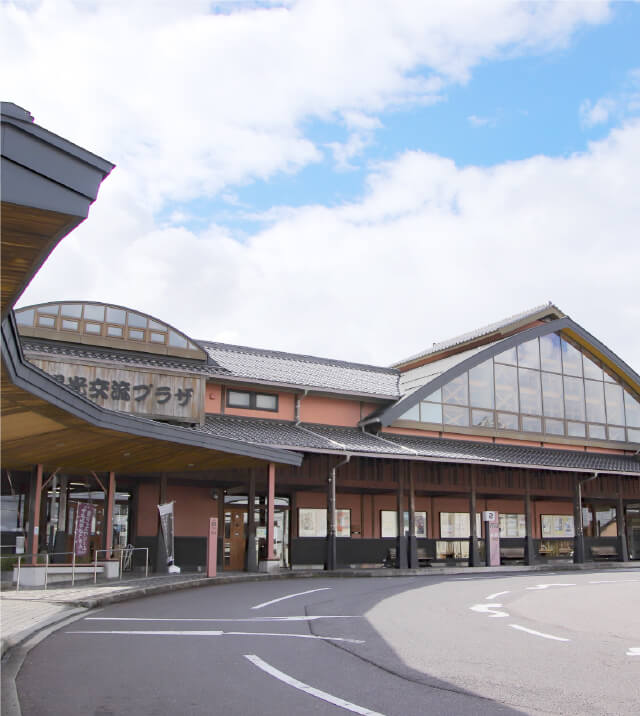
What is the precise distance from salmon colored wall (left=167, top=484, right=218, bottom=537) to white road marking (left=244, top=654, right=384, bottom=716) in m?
16.8

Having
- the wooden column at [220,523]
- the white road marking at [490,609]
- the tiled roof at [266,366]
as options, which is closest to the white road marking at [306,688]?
the white road marking at [490,609]

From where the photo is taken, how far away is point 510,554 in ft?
96.6

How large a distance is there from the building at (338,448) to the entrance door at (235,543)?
0.05 meters

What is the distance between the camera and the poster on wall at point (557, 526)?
32.0 metres

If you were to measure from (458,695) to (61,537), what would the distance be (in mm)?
17780

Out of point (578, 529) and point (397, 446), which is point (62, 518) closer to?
point (397, 446)

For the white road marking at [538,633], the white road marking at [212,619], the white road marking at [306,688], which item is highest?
the white road marking at [306,688]

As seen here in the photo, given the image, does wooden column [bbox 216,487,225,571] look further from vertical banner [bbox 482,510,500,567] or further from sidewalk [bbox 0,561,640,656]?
vertical banner [bbox 482,510,500,567]

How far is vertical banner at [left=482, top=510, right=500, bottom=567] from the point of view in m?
27.0

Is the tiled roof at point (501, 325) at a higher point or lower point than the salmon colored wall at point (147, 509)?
higher

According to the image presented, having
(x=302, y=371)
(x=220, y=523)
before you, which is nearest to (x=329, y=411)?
(x=302, y=371)

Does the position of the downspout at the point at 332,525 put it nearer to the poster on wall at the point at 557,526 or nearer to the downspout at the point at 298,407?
the downspout at the point at 298,407

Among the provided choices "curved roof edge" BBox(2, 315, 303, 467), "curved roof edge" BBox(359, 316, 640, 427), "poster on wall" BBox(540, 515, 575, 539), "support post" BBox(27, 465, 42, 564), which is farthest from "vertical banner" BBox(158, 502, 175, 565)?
"poster on wall" BBox(540, 515, 575, 539)

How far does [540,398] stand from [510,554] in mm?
6184
